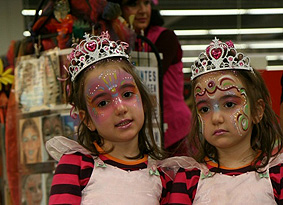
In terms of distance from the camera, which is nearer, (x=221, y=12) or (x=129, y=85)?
(x=129, y=85)

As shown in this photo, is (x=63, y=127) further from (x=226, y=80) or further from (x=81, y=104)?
(x=226, y=80)

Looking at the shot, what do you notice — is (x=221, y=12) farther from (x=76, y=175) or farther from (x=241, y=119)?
(x=76, y=175)

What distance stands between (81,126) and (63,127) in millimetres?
633

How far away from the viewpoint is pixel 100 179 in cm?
187

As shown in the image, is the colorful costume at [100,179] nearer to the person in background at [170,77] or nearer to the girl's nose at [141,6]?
the person in background at [170,77]

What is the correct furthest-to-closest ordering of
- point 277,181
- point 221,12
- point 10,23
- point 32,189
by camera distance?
1. point 10,23
2. point 221,12
3. point 32,189
4. point 277,181

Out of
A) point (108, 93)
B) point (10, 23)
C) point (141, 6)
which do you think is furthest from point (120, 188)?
point (10, 23)

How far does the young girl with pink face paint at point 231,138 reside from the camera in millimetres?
1797

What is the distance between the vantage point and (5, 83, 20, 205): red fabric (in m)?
3.14

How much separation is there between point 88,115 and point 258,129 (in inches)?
23.4

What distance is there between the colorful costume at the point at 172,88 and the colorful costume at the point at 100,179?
944mm

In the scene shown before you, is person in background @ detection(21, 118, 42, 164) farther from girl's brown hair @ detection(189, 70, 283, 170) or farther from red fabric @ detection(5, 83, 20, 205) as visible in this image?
girl's brown hair @ detection(189, 70, 283, 170)

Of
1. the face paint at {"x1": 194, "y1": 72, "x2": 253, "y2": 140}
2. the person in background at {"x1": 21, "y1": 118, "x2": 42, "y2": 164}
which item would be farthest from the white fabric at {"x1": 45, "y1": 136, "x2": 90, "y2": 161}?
the person in background at {"x1": 21, "y1": 118, "x2": 42, "y2": 164}

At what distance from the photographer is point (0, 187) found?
334cm
